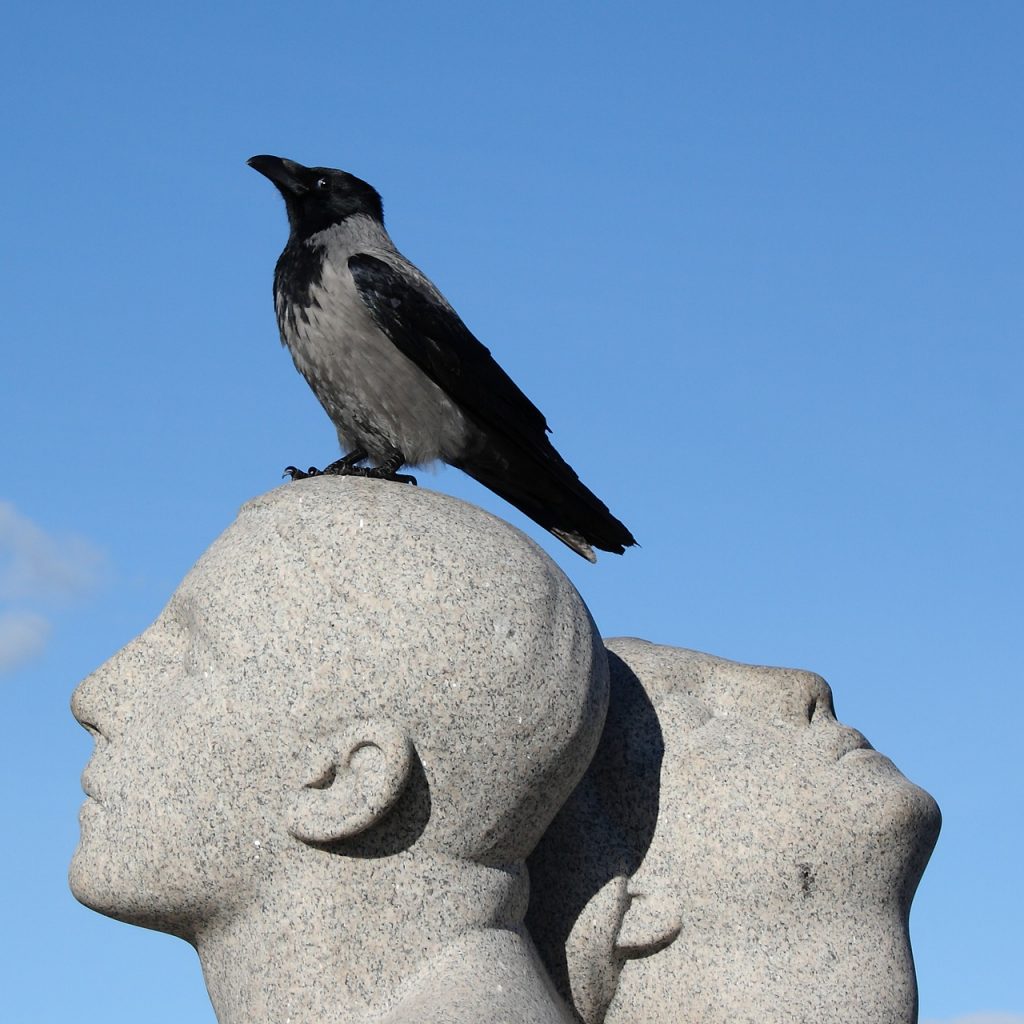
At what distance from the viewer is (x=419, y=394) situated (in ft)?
20.0

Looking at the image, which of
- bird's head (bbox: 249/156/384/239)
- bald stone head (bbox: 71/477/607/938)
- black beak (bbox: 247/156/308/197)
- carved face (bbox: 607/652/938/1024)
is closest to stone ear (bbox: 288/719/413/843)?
bald stone head (bbox: 71/477/607/938)

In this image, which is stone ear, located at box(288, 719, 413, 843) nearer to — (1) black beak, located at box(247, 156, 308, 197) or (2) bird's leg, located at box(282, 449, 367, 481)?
(2) bird's leg, located at box(282, 449, 367, 481)

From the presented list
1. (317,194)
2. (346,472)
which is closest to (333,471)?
(346,472)

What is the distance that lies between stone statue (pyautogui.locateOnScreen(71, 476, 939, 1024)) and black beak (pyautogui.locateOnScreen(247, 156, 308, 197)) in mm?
2754

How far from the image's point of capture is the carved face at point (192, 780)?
13.0ft

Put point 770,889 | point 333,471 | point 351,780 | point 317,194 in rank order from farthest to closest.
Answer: point 317,194 < point 333,471 < point 770,889 < point 351,780

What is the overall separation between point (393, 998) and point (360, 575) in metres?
1.02

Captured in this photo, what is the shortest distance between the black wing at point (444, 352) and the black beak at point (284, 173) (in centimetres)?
72

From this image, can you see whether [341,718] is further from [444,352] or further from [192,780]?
[444,352]

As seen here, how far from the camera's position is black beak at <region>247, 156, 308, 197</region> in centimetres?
684

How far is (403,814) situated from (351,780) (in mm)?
178

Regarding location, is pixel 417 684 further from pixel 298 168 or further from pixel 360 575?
pixel 298 168

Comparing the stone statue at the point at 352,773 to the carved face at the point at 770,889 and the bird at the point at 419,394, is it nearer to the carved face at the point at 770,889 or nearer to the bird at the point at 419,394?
the carved face at the point at 770,889

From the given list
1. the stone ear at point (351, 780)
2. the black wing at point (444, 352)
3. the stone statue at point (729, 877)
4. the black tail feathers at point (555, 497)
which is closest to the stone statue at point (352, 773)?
the stone ear at point (351, 780)
